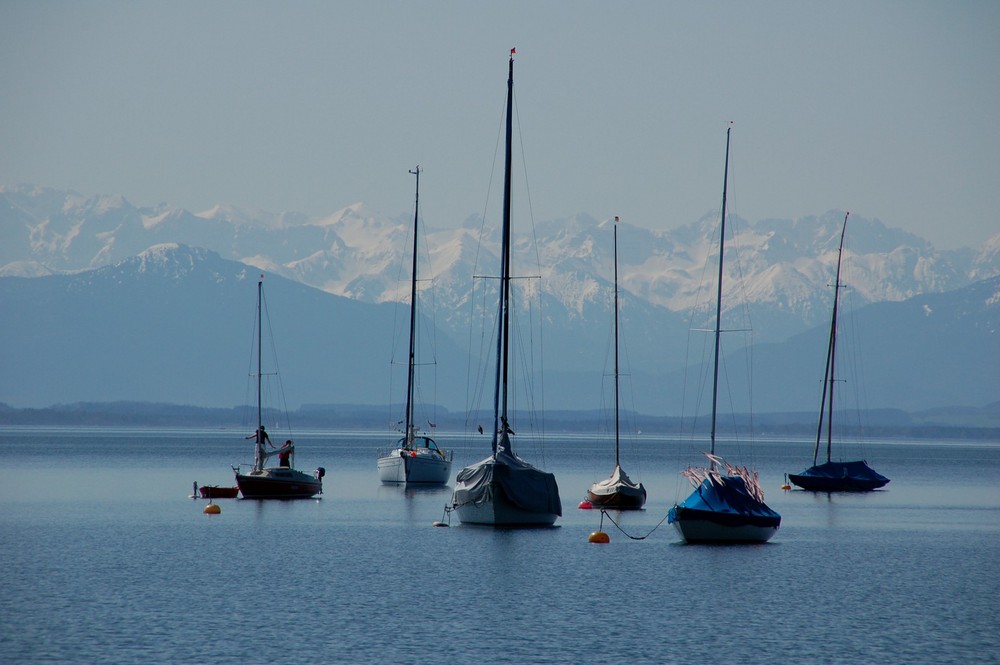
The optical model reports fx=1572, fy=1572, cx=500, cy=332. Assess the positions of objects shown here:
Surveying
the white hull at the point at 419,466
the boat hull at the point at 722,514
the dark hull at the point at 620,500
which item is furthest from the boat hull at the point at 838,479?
the boat hull at the point at 722,514

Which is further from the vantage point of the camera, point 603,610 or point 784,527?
point 784,527

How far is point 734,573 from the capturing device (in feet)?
182

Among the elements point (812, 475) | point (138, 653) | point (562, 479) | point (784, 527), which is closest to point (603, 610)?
point (138, 653)

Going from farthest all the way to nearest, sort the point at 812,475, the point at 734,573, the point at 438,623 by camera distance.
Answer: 1. the point at 812,475
2. the point at 734,573
3. the point at 438,623

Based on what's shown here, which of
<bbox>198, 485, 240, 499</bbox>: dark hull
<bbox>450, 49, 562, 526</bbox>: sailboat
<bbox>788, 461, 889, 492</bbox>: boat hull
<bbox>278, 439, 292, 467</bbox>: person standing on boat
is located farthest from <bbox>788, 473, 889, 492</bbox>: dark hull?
<bbox>450, 49, 562, 526</bbox>: sailboat

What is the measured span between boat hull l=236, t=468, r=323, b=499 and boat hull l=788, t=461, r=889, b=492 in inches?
1426

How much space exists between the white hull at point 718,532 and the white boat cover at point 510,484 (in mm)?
5947

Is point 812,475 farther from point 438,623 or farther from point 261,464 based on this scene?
point 438,623

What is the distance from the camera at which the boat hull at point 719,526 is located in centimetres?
6297

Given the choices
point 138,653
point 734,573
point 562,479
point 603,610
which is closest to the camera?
point 138,653

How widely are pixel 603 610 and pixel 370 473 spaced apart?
86638 millimetres

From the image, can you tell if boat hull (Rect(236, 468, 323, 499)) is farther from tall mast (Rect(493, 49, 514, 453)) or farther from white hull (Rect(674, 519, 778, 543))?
white hull (Rect(674, 519, 778, 543))

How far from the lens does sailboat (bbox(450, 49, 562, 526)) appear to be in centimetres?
6506

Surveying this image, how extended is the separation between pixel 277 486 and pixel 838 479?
42.2 meters
